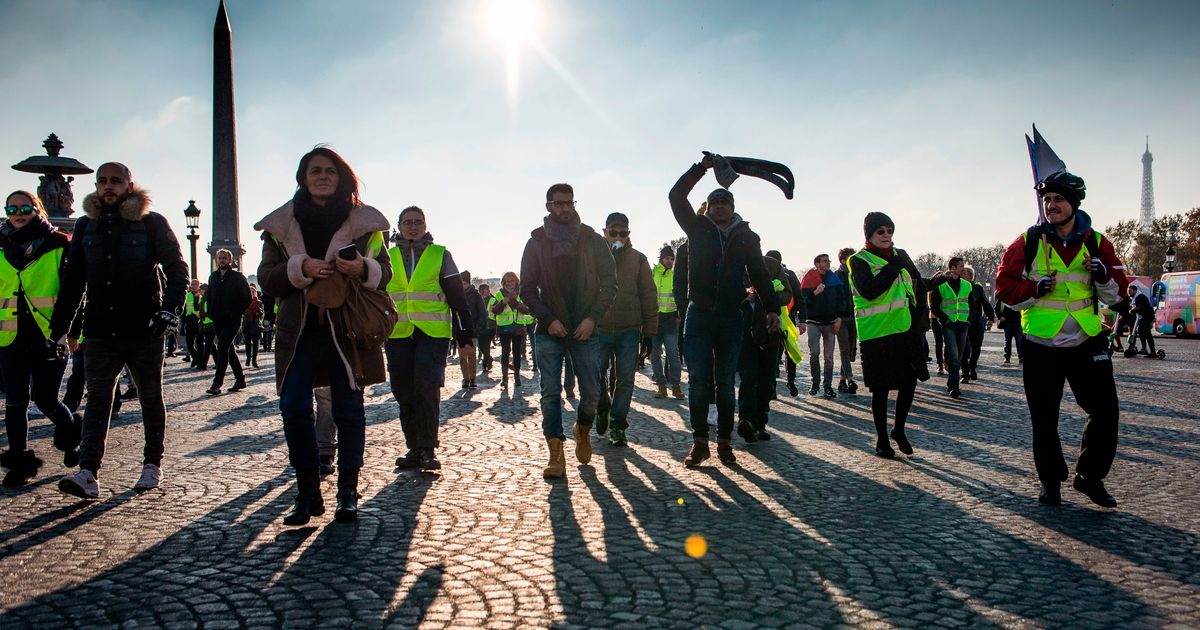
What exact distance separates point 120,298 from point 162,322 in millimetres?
274

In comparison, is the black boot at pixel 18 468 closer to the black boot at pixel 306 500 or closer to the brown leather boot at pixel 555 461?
the black boot at pixel 306 500

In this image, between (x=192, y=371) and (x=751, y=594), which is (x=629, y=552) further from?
(x=192, y=371)

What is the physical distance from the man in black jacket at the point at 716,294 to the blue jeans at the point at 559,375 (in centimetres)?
71

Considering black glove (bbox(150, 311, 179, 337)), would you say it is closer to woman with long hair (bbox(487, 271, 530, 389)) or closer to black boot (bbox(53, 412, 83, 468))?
black boot (bbox(53, 412, 83, 468))

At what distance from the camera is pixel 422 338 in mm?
6426

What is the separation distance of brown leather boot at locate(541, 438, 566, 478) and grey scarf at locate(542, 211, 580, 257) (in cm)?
129

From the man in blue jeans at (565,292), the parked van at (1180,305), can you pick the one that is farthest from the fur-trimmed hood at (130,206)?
the parked van at (1180,305)

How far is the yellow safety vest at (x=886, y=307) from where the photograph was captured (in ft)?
22.3

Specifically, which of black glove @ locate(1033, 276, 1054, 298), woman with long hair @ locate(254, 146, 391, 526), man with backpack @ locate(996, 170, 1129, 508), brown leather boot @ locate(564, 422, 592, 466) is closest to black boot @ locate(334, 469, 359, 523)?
woman with long hair @ locate(254, 146, 391, 526)

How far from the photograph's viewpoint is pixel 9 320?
582 centimetres

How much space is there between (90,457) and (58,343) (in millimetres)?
966

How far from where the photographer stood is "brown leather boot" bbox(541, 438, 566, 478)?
19.3 ft

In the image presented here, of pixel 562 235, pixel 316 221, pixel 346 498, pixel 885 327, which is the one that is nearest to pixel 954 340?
pixel 885 327

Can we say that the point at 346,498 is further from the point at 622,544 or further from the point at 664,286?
the point at 664,286
